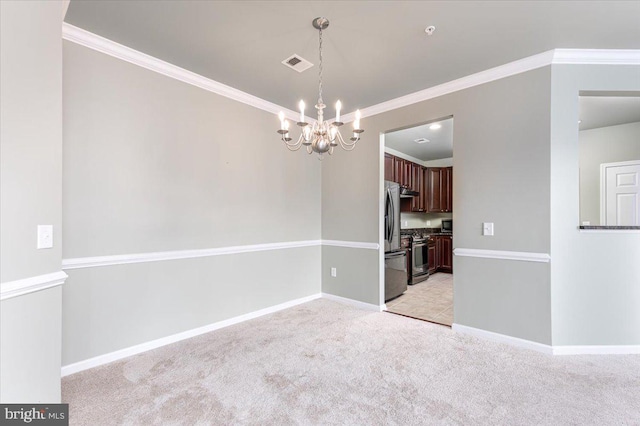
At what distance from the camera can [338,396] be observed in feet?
6.48

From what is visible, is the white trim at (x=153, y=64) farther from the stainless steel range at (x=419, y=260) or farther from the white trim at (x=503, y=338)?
the stainless steel range at (x=419, y=260)

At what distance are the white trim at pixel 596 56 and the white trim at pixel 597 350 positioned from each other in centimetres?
254

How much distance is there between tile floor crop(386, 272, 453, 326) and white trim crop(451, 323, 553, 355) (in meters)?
0.25

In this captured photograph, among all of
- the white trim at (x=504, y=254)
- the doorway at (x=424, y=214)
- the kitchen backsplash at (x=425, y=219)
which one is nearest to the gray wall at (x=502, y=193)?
the white trim at (x=504, y=254)

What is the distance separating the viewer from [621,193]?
456cm

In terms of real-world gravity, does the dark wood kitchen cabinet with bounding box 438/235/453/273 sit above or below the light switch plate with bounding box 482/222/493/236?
below

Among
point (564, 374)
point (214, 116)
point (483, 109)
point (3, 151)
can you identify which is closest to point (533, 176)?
point (483, 109)

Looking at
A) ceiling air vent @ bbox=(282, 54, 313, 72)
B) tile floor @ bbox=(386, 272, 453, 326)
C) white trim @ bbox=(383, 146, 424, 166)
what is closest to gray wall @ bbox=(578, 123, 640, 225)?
tile floor @ bbox=(386, 272, 453, 326)

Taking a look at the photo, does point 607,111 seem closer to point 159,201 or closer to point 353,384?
point 353,384

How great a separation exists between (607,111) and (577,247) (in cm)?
287

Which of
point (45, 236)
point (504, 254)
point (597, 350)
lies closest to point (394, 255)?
point (504, 254)

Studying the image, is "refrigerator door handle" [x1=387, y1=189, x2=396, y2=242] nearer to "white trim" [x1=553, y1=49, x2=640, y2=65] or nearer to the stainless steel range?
the stainless steel range

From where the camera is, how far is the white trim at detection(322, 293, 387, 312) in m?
3.81

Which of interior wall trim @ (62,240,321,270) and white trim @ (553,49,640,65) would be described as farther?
white trim @ (553,49,640,65)
